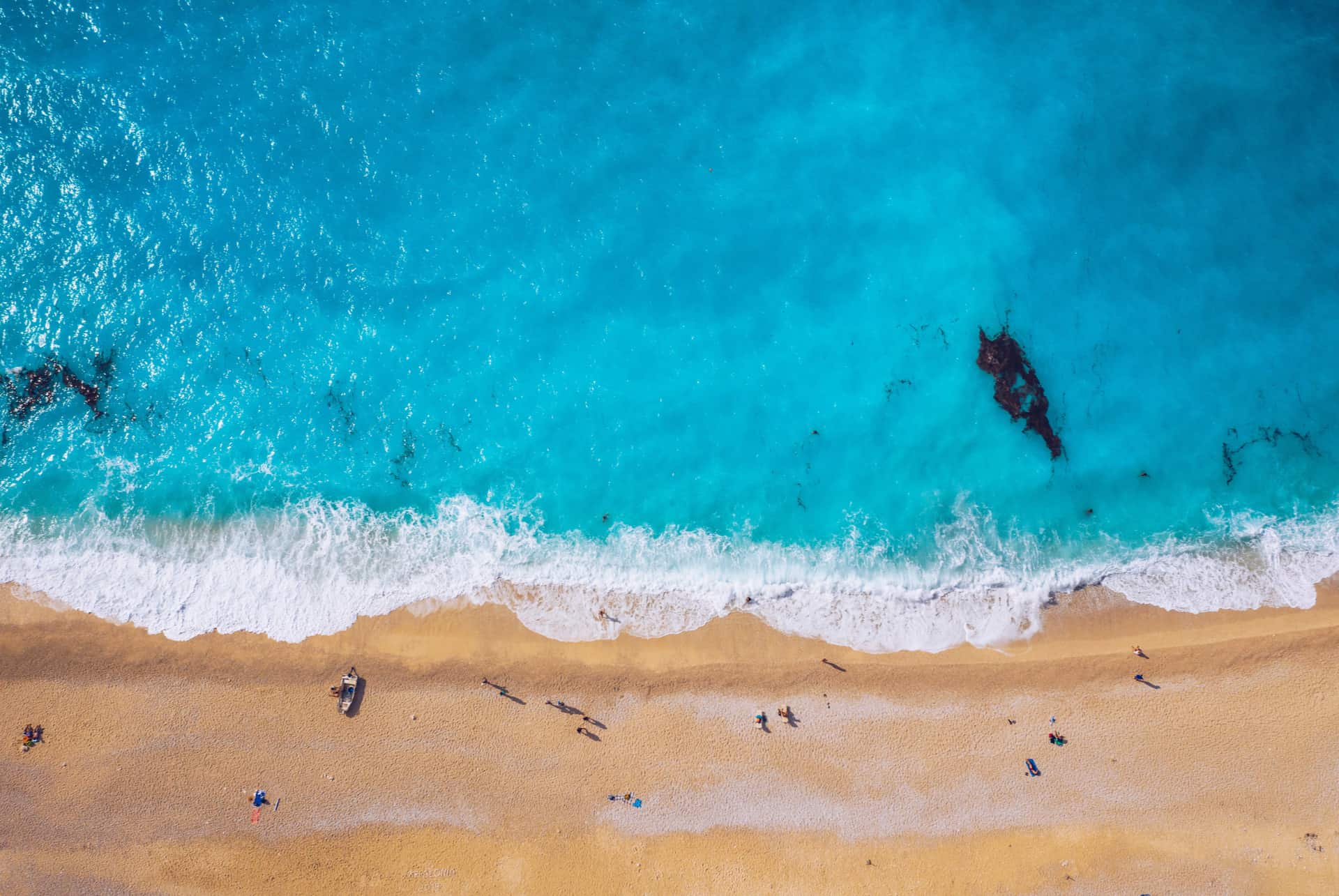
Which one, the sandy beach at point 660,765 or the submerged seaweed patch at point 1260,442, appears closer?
the sandy beach at point 660,765

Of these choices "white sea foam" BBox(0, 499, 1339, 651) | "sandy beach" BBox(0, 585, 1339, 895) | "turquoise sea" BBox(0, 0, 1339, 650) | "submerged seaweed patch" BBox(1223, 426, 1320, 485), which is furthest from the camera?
"submerged seaweed patch" BBox(1223, 426, 1320, 485)

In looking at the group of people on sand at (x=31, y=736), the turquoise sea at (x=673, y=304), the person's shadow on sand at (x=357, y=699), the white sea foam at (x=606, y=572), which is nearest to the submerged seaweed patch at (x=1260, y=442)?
the turquoise sea at (x=673, y=304)

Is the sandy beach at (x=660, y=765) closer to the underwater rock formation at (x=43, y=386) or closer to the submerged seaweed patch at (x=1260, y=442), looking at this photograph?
the submerged seaweed patch at (x=1260, y=442)

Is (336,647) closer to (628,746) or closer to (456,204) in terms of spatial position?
(628,746)

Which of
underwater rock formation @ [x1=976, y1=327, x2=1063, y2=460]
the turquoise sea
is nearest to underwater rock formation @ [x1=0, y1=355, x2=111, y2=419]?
the turquoise sea

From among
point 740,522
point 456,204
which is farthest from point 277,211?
point 740,522

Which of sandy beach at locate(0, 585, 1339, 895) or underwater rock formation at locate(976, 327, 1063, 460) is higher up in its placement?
underwater rock formation at locate(976, 327, 1063, 460)

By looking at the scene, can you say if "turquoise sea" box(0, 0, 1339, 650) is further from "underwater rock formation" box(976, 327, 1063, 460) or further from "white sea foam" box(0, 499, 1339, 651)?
"underwater rock formation" box(976, 327, 1063, 460)
